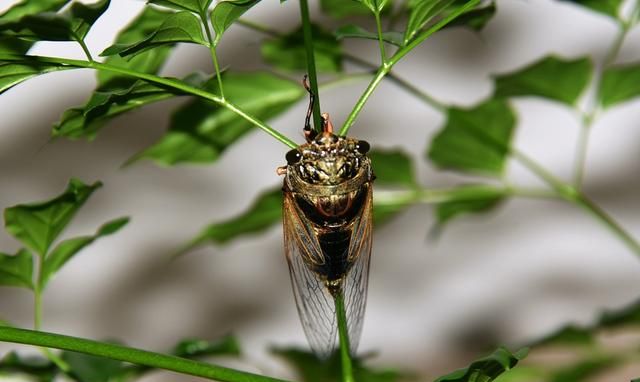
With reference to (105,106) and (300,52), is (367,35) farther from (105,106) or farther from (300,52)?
(300,52)

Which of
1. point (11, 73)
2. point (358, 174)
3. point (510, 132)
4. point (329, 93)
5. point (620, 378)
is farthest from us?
point (620, 378)

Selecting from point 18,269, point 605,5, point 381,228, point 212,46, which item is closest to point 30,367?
point 18,269

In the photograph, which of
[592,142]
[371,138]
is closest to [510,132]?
[371,138]

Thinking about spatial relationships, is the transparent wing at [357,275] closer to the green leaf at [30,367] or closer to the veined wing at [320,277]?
the veined wing at [320,277]

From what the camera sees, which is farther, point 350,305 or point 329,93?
point 329,93

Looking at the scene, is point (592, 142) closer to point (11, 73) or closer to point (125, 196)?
point (125, 196)

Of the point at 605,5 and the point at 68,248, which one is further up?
the point at 605,5
